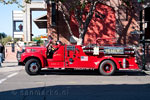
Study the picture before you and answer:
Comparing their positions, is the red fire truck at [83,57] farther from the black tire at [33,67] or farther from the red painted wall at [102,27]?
the red painted wall at [102,27]

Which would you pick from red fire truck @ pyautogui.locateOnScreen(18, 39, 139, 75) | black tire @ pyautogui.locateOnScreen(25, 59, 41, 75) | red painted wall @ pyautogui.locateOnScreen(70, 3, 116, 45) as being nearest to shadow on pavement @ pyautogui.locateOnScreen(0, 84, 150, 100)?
black tire @ pyautogui.locateOnScreen(25, 59, 41, 75)

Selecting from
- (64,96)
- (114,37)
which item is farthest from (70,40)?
(64,96)

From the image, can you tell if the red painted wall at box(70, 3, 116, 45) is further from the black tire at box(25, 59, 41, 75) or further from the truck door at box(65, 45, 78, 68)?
the black tire at box(25, 59, 41, 75)

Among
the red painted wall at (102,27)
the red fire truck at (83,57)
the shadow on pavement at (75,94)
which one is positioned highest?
the red painted wall at (102,27)

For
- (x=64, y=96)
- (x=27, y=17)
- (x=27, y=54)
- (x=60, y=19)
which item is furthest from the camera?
(x=27, y=17)

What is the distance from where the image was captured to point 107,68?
12.1 meters

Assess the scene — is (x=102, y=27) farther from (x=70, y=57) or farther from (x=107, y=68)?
(x=70, y=57)

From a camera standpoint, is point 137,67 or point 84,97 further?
point 137,67

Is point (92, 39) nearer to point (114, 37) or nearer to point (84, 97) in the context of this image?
point (114, 37)

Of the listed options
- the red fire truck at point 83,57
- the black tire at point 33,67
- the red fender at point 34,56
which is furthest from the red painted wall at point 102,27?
the black tire at point 33,67

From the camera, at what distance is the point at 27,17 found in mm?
37188

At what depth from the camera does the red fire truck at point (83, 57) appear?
38.7 feet

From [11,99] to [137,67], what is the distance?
7873 mm

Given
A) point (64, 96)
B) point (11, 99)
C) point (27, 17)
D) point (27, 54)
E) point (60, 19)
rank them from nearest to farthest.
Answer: point (11, 99)
point (64, 96)
point (27, 54)
point (60, 19)
point (27, 17)
